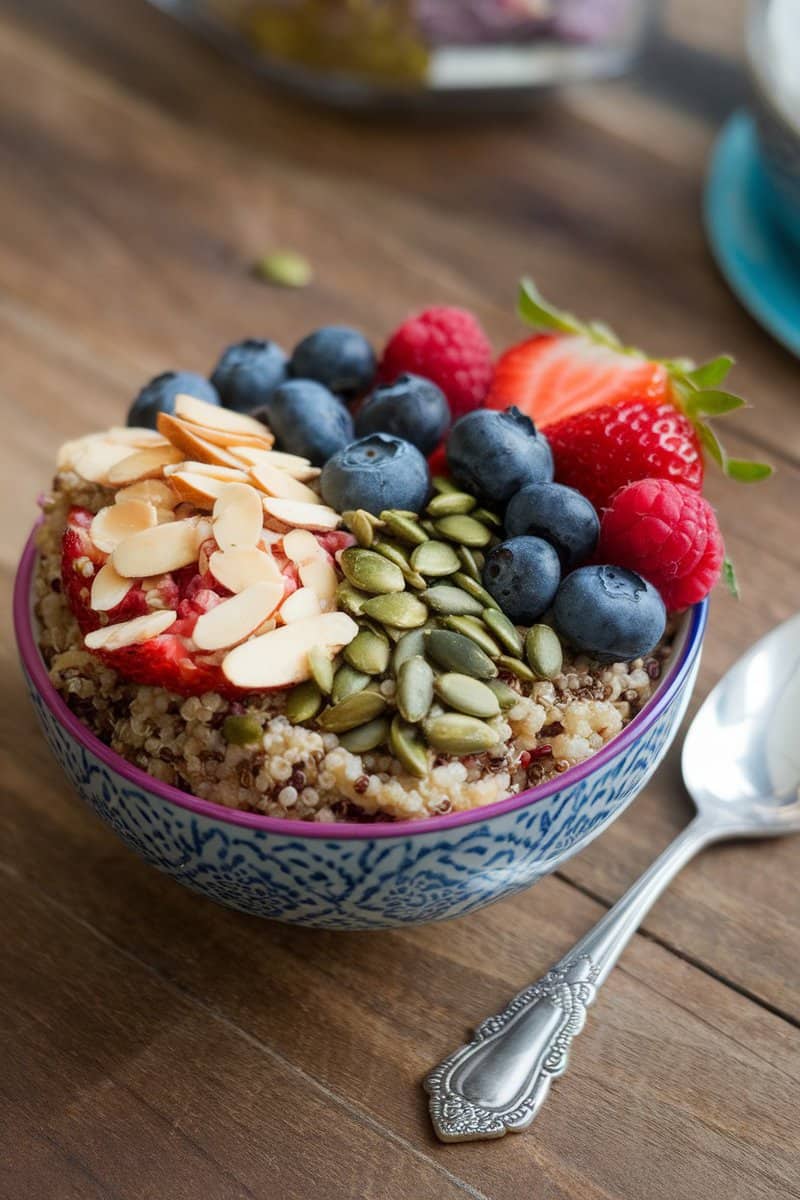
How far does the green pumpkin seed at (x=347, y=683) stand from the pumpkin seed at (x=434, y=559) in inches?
3.3

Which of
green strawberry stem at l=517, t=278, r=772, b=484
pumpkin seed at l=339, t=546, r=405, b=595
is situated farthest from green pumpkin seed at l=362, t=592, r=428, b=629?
green strawberry stem at l=517, t=278, r=772, b=484

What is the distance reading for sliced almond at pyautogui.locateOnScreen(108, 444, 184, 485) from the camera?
2.85 ft

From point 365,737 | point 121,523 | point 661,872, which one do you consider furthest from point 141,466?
point 661,872

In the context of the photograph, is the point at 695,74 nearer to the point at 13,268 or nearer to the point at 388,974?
the point at 13,268

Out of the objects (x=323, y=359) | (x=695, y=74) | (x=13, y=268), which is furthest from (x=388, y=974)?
(x=695, y=74)

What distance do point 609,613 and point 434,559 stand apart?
0.12 meters

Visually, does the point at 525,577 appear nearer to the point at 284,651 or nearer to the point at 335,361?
the point at 284,651

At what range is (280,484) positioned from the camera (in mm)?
861

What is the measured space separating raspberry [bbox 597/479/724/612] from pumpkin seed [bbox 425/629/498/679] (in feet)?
0.42

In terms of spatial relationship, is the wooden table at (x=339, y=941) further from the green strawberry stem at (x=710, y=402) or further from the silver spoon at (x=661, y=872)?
the green strawberry stem at (x=710, y=402)

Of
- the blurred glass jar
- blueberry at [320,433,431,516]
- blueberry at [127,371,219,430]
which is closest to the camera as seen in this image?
→ blueberry at [320,433,431,516]

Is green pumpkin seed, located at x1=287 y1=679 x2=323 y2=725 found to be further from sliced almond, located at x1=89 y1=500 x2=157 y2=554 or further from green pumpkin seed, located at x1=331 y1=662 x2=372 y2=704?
sliced almond, located at x1=89 y1=500 x2=157 y2=554

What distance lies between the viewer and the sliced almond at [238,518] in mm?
814

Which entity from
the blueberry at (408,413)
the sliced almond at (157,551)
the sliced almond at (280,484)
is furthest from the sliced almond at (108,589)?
the blueberry at (408,413)
